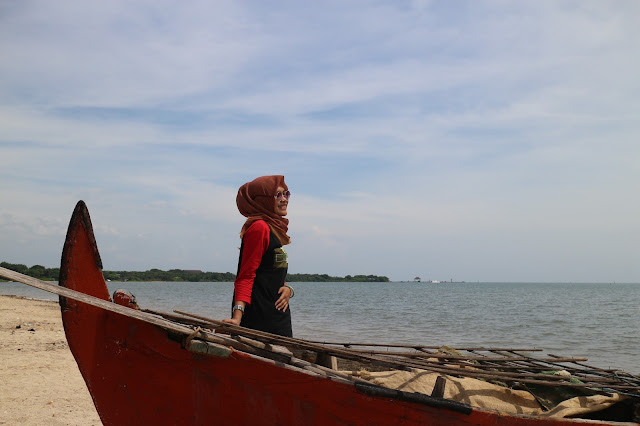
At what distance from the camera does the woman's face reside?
10.5ft

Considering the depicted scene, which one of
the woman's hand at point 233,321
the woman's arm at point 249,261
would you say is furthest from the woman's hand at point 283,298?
the woman's hand at point 233,321

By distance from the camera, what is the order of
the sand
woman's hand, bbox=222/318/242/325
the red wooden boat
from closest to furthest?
the red wooden boat
woman's hand, bbox=222/318/242/325
the sand

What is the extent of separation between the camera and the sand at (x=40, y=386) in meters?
4.80

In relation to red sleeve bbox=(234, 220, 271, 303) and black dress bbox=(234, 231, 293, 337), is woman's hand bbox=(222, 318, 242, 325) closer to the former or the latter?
red sleeve bbox=(234, 220, 271, 303)

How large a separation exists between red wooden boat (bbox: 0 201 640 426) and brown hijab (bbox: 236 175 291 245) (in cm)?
71

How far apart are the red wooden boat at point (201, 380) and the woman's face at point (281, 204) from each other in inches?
32.7

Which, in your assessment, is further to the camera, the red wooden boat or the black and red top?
the black and red top

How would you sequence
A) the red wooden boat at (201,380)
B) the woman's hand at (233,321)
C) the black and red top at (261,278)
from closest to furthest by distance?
the red wooden boat at (201,380), the woman's hand at (233,321), the black and red top at (261,278)

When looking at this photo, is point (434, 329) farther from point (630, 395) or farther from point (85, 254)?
point (85, 254)

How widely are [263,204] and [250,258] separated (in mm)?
398

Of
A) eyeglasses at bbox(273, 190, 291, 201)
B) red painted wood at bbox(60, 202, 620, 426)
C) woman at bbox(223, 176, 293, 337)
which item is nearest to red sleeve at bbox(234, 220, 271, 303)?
woman at bbox(223, 176, 293, 337)

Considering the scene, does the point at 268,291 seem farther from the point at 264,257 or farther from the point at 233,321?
the point at 233,321

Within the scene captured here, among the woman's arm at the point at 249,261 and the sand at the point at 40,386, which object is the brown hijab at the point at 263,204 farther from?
the sand at the point at 40,386

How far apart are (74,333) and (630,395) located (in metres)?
3.60
